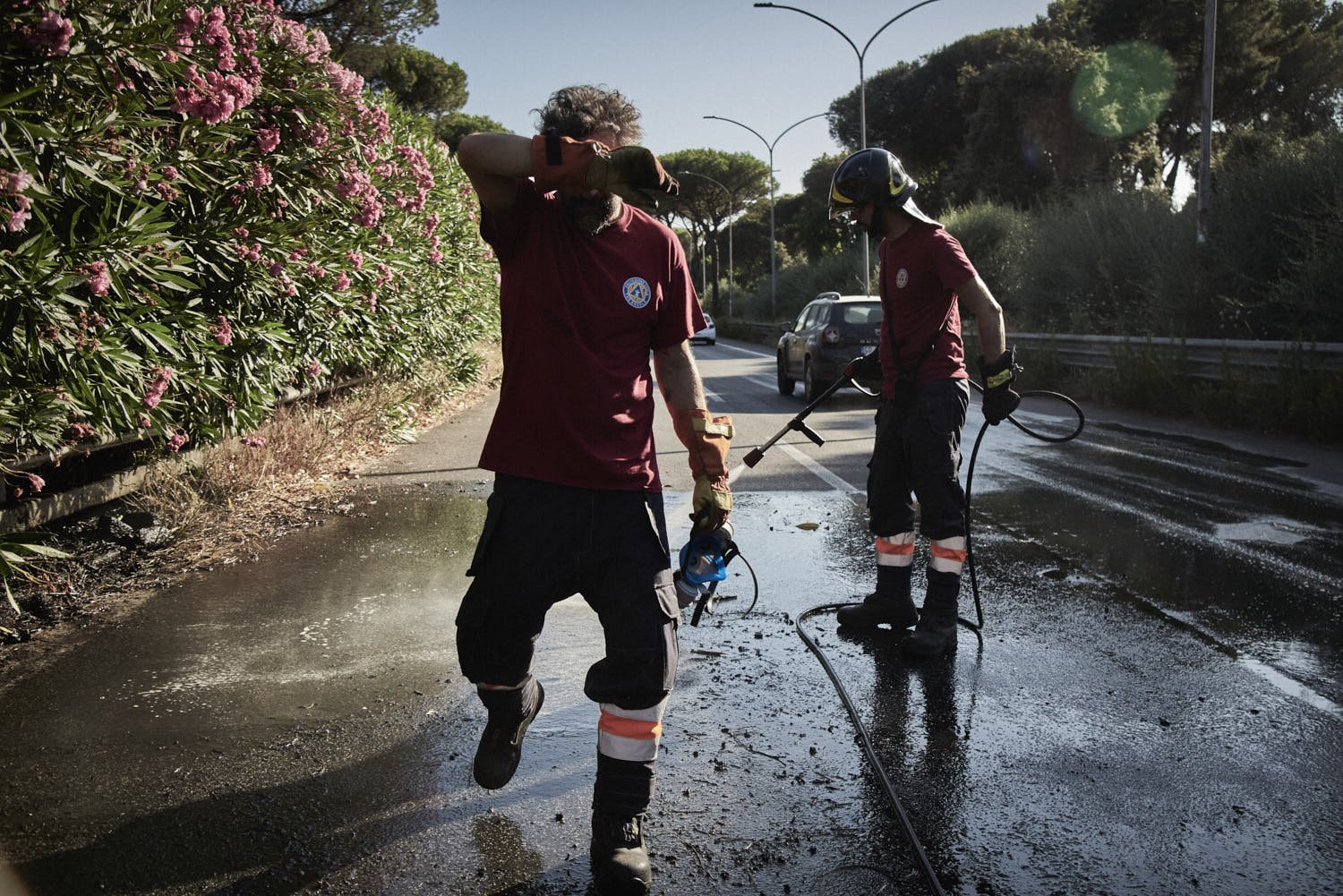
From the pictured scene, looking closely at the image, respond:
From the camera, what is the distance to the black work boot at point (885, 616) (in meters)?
4.97

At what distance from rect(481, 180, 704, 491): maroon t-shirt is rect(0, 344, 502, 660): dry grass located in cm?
236

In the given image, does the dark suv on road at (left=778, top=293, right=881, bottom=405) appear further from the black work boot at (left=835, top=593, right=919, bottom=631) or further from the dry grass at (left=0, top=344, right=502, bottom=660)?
the black work boot at (left=835, top=593, right=919, bottom=631)

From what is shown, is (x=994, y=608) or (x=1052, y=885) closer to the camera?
(x=1052, y=885)

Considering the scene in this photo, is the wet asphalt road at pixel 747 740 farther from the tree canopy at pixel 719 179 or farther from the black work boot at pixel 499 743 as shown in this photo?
the tree canopy at pixel 719 179

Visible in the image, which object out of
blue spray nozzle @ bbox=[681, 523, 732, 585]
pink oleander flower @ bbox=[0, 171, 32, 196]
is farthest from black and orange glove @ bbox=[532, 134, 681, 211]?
pink oleander flower @ bbox=[0, 171, 32, 196]

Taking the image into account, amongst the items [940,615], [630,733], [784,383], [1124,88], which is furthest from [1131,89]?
[630,733]

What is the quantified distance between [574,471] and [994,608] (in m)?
3.10

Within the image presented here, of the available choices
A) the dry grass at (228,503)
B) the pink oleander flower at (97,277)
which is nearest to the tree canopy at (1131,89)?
the dry grass at (228,503)

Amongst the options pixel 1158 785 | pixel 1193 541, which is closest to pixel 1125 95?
pixel 1193 541

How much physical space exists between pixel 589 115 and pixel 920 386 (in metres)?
2.34

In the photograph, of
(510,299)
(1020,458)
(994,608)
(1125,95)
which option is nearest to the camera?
(510,299)

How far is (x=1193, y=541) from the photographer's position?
6.66 meters

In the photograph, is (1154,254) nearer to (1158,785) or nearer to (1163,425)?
(1163,425)

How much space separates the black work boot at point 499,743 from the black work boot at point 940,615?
79.6 inches
